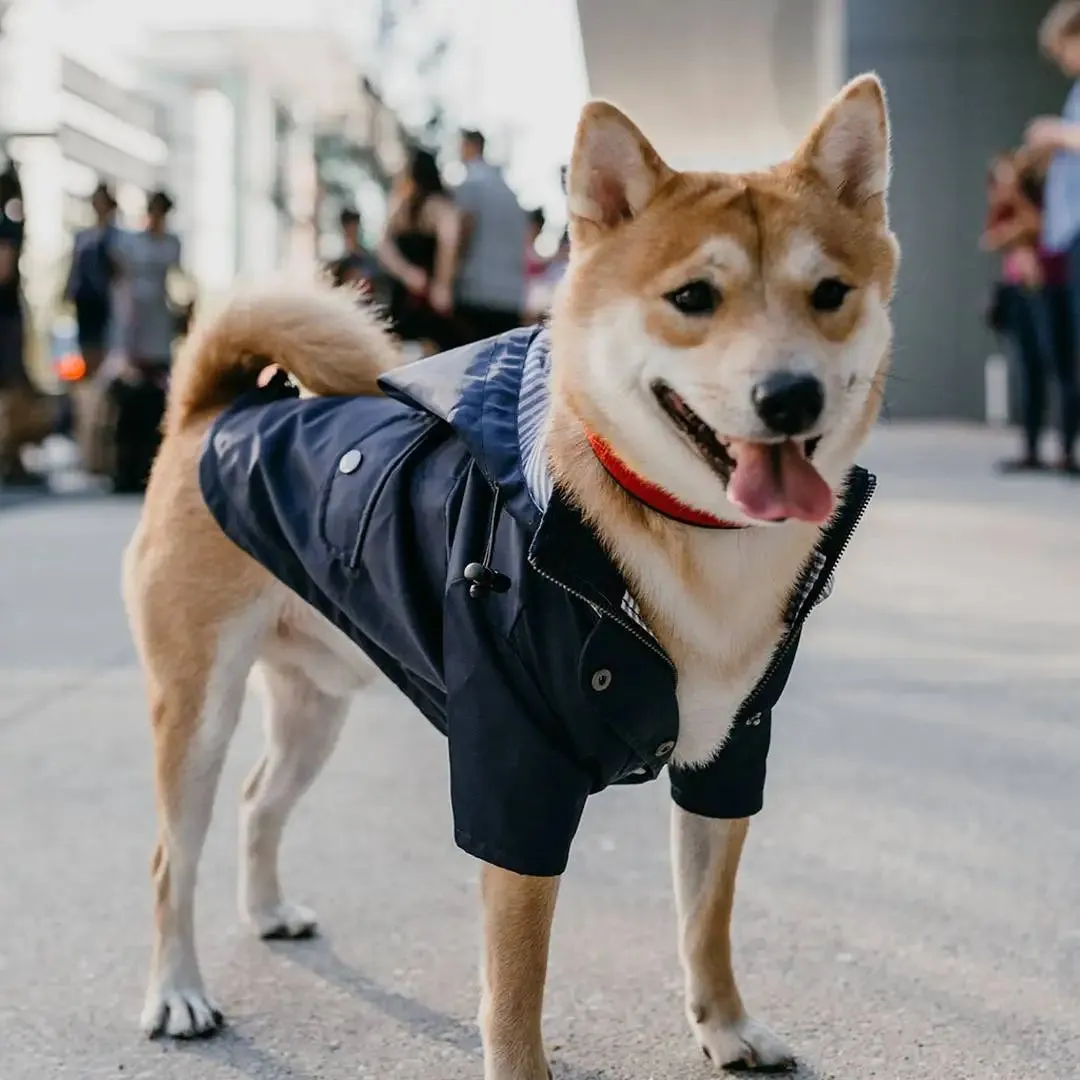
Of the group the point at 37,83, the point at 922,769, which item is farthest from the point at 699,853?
the point at 37,83

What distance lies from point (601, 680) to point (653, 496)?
0.27 meters

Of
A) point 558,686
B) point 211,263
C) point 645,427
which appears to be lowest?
point 211,263

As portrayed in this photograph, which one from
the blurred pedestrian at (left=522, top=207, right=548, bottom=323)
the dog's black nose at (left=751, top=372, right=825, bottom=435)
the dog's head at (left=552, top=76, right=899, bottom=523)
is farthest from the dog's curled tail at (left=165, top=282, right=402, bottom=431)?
the blurred pedestrian at (left=522, top=207, right=548, bottom=323)

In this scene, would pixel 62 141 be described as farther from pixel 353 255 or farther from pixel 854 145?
pixel 854 145

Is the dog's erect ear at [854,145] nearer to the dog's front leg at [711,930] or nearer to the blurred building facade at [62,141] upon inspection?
the dog's front leg at [711,930]

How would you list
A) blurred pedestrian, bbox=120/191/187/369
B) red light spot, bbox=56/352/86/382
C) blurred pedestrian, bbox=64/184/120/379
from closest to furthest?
blurred pedestrian, bbox=120/191/187/369
blurred pedestrian, bbox=64/184/120/379
red light spot, bbox=56/352/86/382

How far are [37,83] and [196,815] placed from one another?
33.9 m

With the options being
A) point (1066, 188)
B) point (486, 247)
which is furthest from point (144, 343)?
point (1066, 188)

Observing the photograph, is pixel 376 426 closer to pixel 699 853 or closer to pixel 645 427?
pixel 645 427

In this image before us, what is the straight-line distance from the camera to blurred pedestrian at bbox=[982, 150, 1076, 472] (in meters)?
8.94

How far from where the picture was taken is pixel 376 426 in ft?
8.18

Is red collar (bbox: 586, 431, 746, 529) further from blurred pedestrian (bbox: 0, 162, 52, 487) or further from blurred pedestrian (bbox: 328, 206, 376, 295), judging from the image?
blurred pedestrian (bbox: 0, 162, 52, 487)

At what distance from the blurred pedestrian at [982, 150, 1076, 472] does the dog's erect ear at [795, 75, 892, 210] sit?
21.8 feet

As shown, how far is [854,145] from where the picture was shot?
220cm
